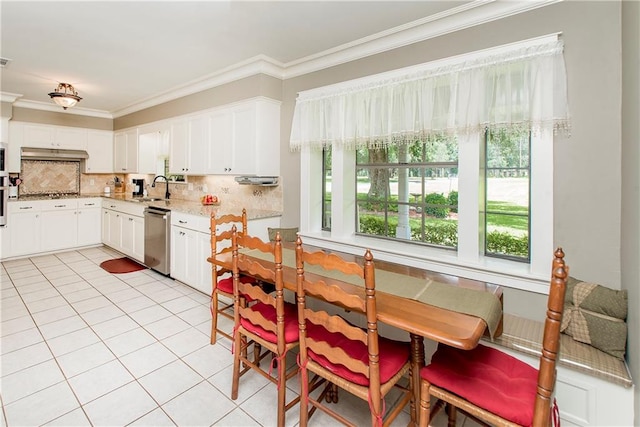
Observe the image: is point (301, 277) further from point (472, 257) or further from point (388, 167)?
point (388, 167)

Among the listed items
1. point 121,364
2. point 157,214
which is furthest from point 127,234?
point 121,364

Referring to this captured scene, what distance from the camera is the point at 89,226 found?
592 centimetres

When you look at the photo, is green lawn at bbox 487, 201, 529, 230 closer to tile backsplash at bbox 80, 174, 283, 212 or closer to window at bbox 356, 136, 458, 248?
window at bbox 356, 136, 458, 248

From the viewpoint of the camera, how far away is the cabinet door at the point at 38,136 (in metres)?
5.45

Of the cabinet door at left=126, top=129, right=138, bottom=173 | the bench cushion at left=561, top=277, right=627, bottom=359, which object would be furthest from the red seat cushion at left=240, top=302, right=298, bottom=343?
the cabinet door at left=126, top=129, right=138, bottom=173

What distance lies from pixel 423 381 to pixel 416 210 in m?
1.69

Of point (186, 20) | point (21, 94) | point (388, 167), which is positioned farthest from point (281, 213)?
point (21, 94)

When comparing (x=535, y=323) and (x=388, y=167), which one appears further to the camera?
(x=388, y=167)

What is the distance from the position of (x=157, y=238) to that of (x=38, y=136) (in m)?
3.40

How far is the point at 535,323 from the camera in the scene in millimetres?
2092

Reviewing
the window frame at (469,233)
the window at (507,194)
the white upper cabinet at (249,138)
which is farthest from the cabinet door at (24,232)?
the window at (507,194)

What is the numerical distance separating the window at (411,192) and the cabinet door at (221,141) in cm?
162

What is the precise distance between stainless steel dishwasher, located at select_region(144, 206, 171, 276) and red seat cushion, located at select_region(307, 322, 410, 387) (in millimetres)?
3077

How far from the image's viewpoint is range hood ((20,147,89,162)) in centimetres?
→ 543
